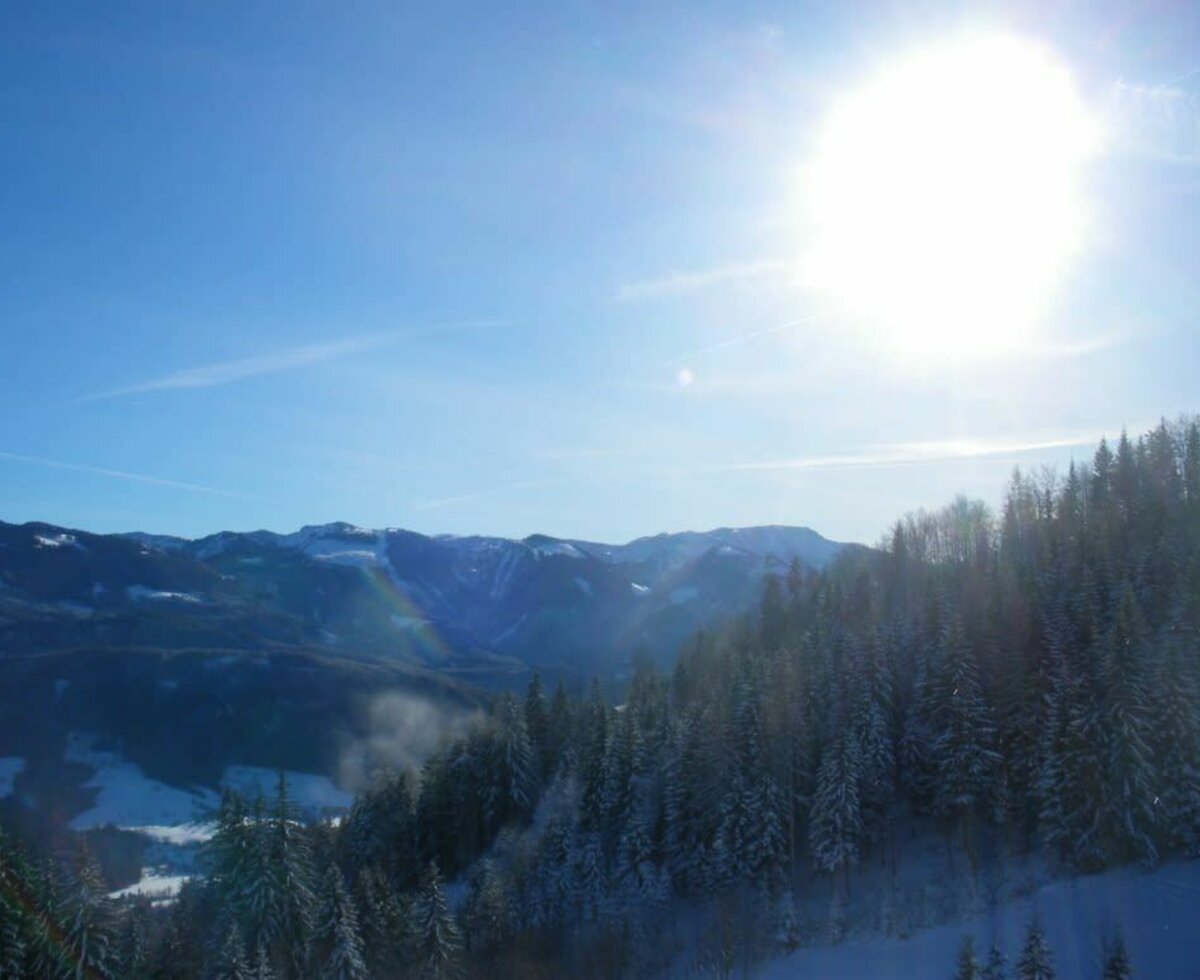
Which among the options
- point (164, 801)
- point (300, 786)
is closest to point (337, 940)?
point (300, 786)

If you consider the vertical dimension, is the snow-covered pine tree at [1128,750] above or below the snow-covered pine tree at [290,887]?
above

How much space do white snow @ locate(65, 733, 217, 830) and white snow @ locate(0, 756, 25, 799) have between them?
936cm

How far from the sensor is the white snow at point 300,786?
172750mm

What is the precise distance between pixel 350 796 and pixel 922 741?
144 metres

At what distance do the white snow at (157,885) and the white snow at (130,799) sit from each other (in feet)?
101

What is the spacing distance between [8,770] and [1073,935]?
192m

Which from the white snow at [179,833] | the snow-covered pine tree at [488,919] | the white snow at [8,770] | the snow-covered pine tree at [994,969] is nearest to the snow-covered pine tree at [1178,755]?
the snow-covered pine tree at [994,969]

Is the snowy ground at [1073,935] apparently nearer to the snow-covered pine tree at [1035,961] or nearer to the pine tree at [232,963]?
the snow-covered pine tree at [1035,961]

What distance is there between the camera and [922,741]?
6200 cm

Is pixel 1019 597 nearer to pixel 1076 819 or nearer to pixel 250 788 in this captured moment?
pixel 1076 819

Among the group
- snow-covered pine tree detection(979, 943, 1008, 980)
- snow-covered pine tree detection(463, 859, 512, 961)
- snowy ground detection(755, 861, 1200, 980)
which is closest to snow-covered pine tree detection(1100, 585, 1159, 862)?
snowy ground detection(755, 861, 1200, 980)

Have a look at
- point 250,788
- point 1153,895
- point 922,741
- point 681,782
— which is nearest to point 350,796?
point 250,788

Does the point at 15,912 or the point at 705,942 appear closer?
the point at 15,912

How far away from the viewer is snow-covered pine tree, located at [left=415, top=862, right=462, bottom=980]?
51406 mm
